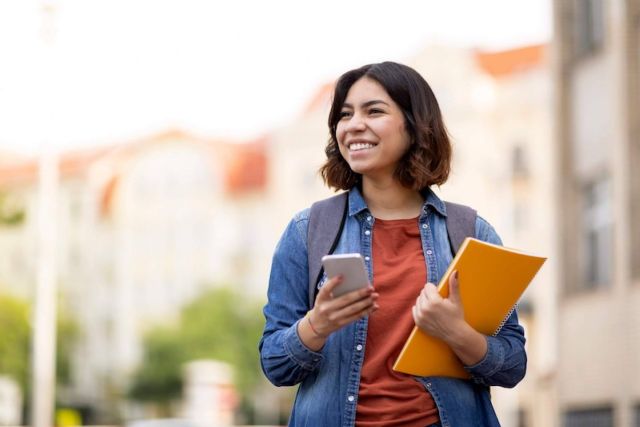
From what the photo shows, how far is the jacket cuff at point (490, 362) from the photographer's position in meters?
3.83

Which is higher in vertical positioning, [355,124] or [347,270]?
[355,124]

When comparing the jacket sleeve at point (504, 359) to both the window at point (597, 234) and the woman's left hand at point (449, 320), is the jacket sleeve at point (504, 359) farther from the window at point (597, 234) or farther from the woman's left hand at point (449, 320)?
the window at point (597, 234)

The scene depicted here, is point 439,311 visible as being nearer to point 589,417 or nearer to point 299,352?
point 299,352

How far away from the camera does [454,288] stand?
3736mm

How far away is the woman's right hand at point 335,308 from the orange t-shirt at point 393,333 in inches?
6.0

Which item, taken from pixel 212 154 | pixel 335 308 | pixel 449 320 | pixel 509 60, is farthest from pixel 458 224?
pixel 212 154

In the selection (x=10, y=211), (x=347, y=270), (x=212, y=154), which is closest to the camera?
(x=347, y=270)

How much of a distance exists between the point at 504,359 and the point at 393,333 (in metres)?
0.29

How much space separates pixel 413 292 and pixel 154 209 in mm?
84912

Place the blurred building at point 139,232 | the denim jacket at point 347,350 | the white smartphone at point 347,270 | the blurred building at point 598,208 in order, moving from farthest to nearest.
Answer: the blurred building at point 139,232 < the blurred building at point 598,208 < the denim jacket at point 347,350 < the white smartphone at point 347,270

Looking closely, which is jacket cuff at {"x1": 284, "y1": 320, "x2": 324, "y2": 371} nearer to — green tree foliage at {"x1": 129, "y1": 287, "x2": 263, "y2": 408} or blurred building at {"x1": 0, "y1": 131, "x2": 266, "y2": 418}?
green tree foliage at {"x1": 129, "y1": 287, "x2": 263, "y2": 408}

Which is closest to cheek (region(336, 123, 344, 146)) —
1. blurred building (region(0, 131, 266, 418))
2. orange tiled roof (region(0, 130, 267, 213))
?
orange tiled roof (region(0, 130, 267, 213))

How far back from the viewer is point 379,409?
3.76 m

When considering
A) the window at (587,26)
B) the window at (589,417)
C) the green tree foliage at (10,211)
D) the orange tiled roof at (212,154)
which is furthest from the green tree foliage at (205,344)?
the green tree foliage at (10,211)
